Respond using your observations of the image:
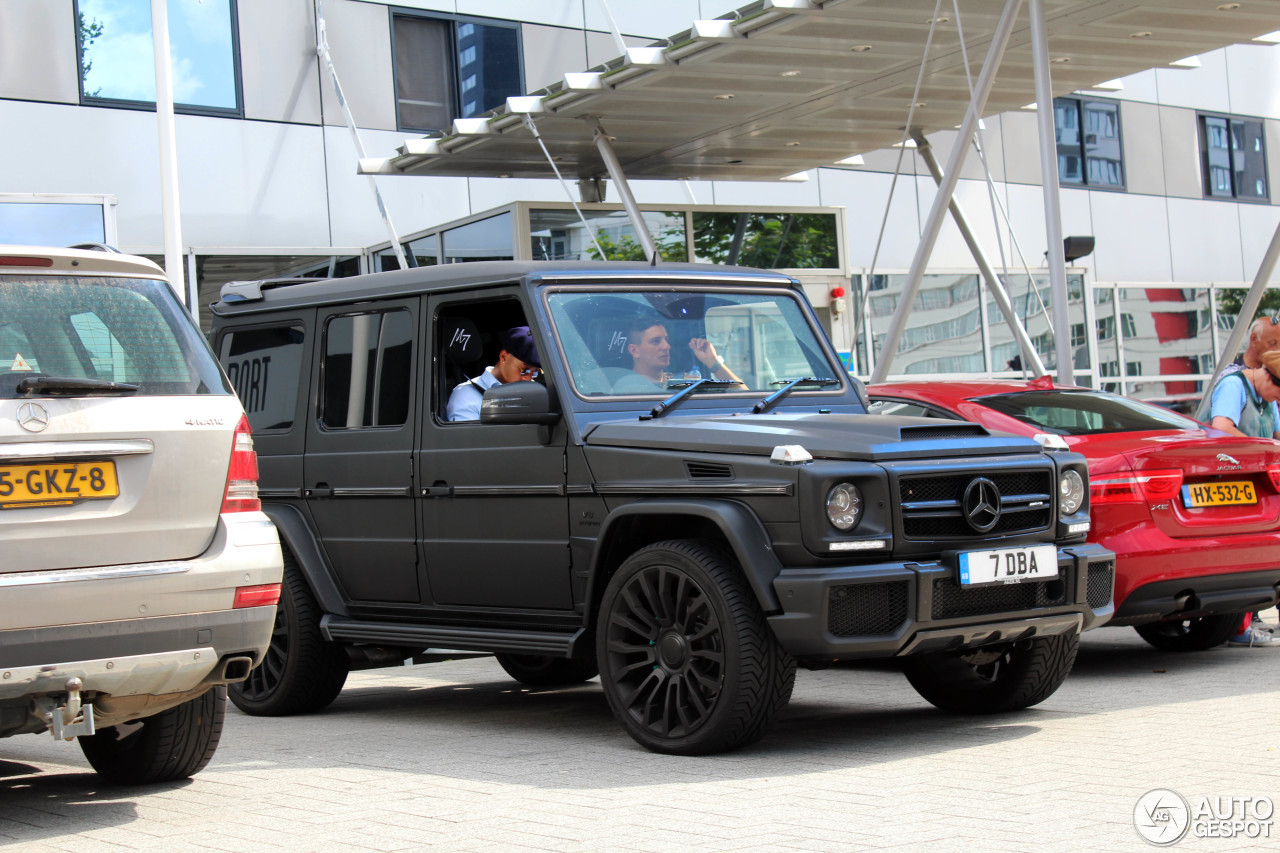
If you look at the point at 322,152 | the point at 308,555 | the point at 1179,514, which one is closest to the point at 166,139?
the point at 322,152

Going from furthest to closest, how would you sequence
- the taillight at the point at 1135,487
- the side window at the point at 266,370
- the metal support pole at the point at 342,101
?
the metal support pole at the point at 342,101 < the side window at the point at 266,370 < the taillight at the point at 1135,487

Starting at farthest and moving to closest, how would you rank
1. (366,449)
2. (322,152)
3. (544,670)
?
(322,152) < (544,670) < (366,449)

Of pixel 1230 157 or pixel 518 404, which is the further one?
pixel 1230 157

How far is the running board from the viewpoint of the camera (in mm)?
6586

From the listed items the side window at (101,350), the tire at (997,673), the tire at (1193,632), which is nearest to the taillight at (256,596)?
the side window at (101,350)

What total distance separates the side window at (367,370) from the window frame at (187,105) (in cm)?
878

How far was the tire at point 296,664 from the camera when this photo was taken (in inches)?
306

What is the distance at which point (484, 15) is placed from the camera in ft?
59.8

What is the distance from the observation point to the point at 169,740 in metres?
5.77

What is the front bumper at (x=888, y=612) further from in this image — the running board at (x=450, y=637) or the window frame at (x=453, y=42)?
the window frame at (x=453, y=42)

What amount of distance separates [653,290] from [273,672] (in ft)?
9.25

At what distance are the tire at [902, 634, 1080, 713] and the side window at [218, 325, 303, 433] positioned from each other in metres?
3.51

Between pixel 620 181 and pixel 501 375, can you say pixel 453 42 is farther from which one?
pixel 501 375

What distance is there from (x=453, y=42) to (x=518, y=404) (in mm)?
12508
